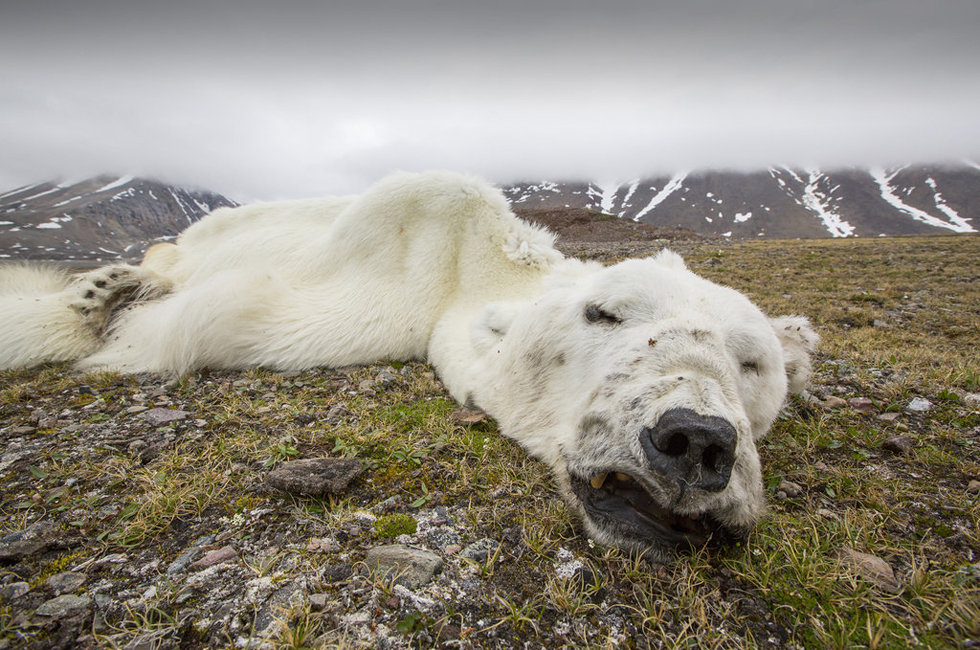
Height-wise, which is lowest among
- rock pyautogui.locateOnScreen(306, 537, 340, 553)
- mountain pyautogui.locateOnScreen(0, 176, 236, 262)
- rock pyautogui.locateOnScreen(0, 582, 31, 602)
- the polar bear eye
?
mountain pyautogui.locateOnScreen(0, 176, 236, 262)

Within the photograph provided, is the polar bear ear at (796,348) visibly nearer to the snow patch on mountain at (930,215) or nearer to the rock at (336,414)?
the rock at (336,414)

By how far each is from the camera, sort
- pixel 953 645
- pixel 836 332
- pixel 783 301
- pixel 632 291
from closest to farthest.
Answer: pixel 953 645, pixel 632 291, pixel 836 332, pixel 783 301

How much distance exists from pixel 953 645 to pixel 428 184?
4709mm

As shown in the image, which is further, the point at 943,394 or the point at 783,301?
the point at 783,301

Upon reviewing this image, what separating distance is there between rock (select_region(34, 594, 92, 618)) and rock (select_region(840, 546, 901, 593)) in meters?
2.63

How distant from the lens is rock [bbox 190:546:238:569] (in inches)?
60.3

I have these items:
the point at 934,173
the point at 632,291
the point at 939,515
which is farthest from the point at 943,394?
the point at 934,173

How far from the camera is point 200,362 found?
3.63 meters

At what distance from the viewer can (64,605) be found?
52.9 inches

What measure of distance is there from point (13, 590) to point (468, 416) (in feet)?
6.83

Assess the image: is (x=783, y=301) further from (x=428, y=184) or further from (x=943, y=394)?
(x=428, y=184)

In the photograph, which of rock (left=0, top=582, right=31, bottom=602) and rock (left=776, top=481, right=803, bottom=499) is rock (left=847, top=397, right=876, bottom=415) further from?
rock (left=0, top=582, right=31, bottom=602)

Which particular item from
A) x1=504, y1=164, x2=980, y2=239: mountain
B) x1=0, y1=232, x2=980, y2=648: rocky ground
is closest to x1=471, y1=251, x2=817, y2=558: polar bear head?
x1=0, y1=232, x2=980, y2=648: rocky ground

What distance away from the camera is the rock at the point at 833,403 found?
10.7 ft
